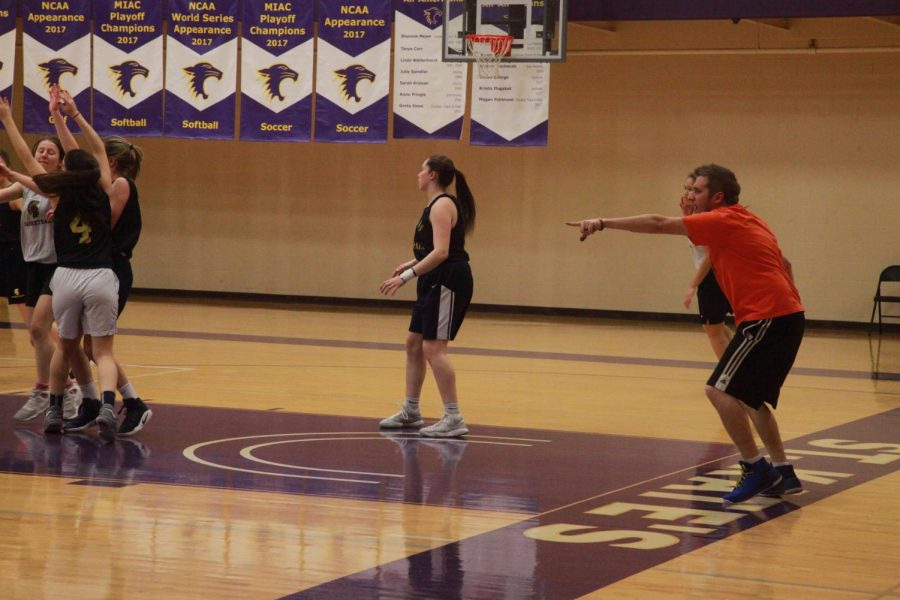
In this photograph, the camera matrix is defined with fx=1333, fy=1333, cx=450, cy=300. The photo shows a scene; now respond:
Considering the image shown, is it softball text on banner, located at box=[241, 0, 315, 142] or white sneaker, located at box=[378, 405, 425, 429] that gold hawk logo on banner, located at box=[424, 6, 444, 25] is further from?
white sneaker, located at box=[378, 405, 425, 429]

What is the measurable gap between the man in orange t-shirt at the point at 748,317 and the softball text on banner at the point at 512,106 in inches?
334

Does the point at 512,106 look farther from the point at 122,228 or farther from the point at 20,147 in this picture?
the point at 20,147

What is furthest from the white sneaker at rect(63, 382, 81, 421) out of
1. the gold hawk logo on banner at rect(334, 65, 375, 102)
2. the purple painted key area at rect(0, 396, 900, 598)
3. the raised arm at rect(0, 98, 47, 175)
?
the gold hawk logo on banner at rect(334, 65, 375, 102)

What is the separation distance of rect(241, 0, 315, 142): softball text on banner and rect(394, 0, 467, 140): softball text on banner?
1114 millimetres

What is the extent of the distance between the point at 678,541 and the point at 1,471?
330 cm

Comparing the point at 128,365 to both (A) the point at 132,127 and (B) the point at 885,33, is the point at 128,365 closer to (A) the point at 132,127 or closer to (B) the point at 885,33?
(A) the point at 132,127

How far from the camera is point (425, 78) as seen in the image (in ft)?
48.9

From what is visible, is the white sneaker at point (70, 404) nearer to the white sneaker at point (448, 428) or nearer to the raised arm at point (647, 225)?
the white sneaker at point (448, 428)

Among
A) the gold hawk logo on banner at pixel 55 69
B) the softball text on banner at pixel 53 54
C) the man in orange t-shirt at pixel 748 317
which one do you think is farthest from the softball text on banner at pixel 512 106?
the man in orange t-shirt at pixel 748 317

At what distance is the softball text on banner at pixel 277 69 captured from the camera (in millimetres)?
15406

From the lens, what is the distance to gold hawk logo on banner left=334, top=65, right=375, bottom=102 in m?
15.2

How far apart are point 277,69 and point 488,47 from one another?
8.84 feet

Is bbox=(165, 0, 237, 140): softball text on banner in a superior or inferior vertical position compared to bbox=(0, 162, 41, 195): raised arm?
superior

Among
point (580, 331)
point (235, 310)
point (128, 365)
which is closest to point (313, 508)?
point (128, 365)
